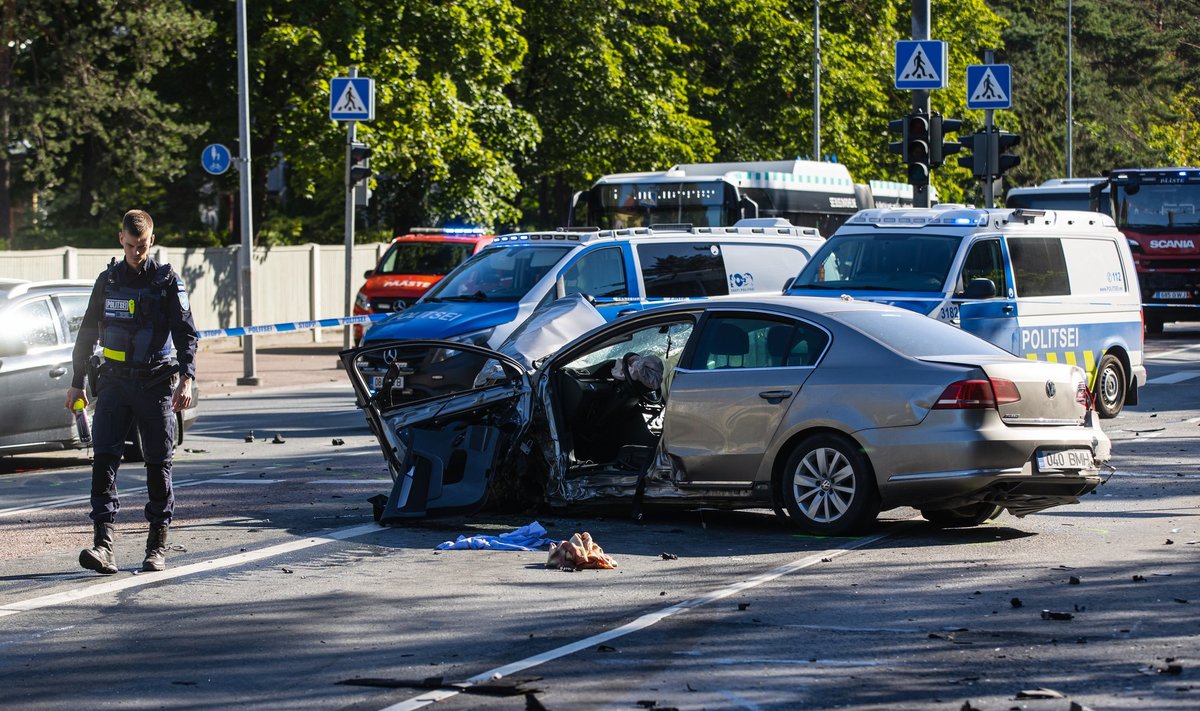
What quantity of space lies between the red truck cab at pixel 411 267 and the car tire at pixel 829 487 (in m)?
16.5

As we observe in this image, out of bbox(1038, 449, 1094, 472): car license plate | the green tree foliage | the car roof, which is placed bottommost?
bbox(1038, 449, 1094, 472): car license plate

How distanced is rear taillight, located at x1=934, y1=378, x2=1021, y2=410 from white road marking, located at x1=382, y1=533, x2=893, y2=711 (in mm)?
918

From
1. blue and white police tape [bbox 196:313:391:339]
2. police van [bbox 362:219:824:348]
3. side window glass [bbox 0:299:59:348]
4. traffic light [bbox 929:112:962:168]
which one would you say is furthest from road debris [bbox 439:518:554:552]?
traffic light [bbox 929:112:962:168]

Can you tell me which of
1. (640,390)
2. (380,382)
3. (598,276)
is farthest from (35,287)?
(640,390)

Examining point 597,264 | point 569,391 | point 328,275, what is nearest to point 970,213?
point 597,264

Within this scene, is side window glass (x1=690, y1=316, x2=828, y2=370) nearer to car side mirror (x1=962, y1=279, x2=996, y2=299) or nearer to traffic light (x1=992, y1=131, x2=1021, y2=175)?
car side mirror (x1=962, y1=279, x2=996, y2=299)

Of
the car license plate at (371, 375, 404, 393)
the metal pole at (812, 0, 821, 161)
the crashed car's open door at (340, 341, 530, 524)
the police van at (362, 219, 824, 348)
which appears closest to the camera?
the crashed car's open door at (340, 341, 530, 524)

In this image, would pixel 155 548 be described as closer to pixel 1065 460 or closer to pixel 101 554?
pixel 101 554

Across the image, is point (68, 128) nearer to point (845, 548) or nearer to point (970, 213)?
point (970, 213)

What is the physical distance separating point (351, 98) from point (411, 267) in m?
3.76

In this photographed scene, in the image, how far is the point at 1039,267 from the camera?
51.8 feet

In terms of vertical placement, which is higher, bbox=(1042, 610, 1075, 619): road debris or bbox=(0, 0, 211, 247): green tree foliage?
bbox=(0, 0, 211, 247): green tree foliage

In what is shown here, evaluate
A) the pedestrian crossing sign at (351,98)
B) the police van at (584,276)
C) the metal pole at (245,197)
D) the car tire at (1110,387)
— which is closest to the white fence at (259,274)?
the metal pole at (245,197)

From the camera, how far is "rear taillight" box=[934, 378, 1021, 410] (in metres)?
9.20
